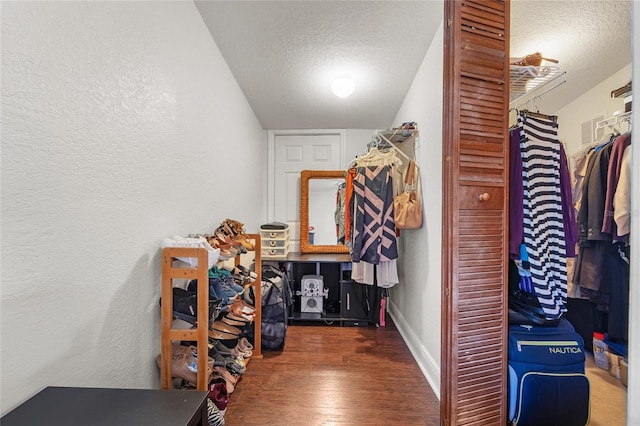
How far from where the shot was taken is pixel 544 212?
1.28m

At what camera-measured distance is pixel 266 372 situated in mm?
1818

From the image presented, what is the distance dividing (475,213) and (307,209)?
2263mm

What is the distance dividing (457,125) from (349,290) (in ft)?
6.49

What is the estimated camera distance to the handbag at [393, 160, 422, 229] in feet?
6.38

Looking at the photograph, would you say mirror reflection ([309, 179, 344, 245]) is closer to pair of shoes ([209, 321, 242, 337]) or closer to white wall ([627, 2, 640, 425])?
pair of shoes ([209, 321, 242, 337])

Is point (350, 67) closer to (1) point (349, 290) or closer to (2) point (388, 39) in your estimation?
(2) point (388, 39)

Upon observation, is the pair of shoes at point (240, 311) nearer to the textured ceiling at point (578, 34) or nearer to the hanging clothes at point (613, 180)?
the hanging clothes at point (613, 180)

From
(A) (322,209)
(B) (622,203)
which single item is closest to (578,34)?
(B) (622,203)

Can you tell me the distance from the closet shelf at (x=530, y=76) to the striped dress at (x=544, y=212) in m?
0.29

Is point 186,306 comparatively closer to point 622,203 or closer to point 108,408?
point 108,408

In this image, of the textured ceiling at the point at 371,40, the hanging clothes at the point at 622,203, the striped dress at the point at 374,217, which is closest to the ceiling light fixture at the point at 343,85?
the textured ceiling at the point at 371,40

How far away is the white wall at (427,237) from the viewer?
1668 mm

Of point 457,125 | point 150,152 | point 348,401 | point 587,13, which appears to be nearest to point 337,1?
point 457,125

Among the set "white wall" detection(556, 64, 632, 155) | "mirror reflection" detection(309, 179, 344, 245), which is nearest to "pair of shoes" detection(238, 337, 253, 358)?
"mirror reflection" detection(309, 179, 344, 245)
